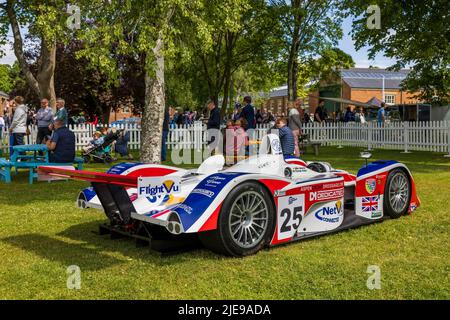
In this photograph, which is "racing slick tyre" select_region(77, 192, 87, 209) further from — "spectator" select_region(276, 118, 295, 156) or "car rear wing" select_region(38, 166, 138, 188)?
"spectator" select_region(276, 118, 295, 156)

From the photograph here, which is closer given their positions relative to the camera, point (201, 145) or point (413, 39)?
point (413, 39)

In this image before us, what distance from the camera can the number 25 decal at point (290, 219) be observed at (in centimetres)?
572

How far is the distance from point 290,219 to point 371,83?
66038 millimetres

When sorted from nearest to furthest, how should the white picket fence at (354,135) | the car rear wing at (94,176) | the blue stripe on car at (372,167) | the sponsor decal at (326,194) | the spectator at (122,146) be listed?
the car rear wing at (94,176) → the sponsor decal at (326,194) → the blue stripe on car at (372,167) → the spectator at (122,146) → the white picket fence at (354,135)

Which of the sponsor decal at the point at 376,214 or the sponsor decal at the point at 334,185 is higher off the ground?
the sponsor decal at the point at 334,185

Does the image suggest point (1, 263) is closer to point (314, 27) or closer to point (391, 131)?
point (391, 131)

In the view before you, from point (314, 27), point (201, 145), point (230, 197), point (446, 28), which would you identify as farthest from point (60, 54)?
point (230, 197)

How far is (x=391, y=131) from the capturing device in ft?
70.4

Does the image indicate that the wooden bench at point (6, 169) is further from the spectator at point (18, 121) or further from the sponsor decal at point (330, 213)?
the sponsor decal at point (330, 213)

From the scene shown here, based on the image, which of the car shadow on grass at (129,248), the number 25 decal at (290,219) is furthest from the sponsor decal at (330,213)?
the car shadow on grass at (129,248)

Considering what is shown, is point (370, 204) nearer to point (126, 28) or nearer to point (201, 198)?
point (201, 198)

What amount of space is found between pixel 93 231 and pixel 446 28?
15.0 meters

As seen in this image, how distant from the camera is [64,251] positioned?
569cm

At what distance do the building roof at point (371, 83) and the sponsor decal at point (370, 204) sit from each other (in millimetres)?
62041
